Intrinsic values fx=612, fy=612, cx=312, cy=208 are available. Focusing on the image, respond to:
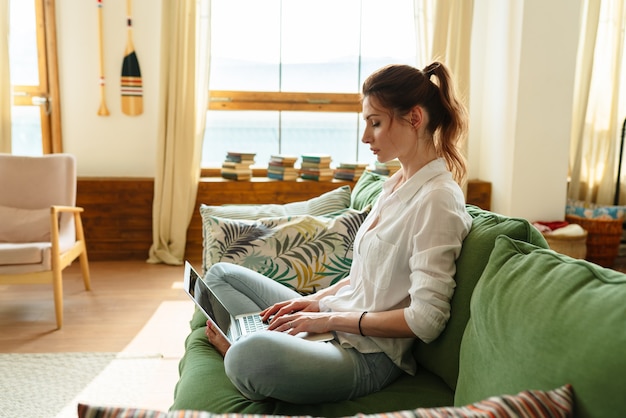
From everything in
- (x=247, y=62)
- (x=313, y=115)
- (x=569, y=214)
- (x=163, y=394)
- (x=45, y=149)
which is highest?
(x=247, y=62)

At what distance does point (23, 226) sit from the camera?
11.7 feet

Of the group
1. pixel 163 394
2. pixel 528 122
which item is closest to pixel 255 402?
pixel 163 394

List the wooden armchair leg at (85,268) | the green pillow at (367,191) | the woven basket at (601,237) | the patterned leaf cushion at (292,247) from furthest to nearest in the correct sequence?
the woven basket at (601,237), the wooden armchair leg at (85,268), the green pillow at (367,191), the patterned leaf cushion at (292,247)

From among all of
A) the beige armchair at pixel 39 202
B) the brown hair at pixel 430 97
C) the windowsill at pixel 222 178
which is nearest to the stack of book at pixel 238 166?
the windowsill at pixel 222 178

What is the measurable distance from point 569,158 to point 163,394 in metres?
3.66

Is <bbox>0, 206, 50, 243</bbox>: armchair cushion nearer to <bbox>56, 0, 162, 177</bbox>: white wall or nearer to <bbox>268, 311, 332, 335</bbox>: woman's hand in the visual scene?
<bbox>56, 0, 162, 177</bbox>: white wall

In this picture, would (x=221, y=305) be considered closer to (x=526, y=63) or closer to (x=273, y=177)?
(x=273, y=177)

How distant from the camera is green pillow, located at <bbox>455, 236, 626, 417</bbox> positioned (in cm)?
81

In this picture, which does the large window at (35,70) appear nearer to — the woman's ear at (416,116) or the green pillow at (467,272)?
the woman's ear at (416,116)

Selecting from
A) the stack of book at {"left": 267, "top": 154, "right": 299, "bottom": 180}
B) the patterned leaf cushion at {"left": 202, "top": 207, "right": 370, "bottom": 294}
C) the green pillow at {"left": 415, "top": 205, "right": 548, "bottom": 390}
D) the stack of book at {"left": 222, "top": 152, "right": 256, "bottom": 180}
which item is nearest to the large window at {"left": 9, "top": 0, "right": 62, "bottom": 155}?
the stack of book at {"left": 222, "top": 152, "right": 256, "bottom": 180}

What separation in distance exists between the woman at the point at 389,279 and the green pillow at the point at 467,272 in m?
0.02

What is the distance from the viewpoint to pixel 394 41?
496cm

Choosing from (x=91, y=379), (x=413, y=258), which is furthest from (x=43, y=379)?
(x=413, y=258)

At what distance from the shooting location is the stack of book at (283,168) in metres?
4.55
